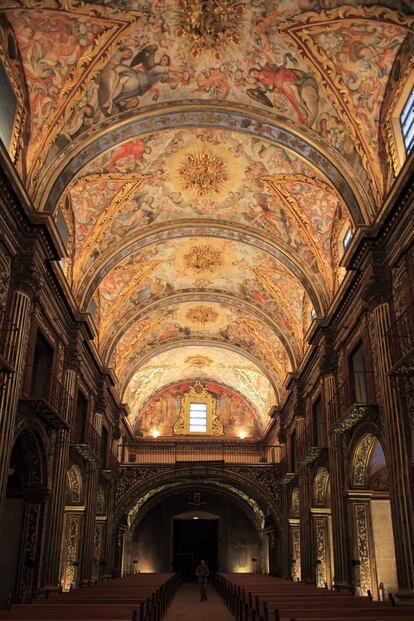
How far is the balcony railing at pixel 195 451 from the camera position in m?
34.7

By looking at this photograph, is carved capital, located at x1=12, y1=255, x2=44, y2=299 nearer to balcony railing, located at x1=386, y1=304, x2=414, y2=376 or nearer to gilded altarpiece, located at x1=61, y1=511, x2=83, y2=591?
balcony railing, located at x1=386, y1=304, x2=414, y2=376

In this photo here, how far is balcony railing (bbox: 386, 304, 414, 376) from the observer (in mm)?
11312

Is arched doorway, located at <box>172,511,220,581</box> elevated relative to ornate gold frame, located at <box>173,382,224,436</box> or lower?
lower

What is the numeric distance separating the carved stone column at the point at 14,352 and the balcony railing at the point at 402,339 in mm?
7303

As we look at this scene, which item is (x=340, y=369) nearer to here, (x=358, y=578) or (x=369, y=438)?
(x=369, y=438)

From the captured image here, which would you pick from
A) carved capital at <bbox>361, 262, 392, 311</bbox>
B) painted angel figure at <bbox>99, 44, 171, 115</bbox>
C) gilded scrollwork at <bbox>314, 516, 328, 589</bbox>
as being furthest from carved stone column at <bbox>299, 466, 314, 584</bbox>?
painted angel figure at <bbox>99, 44, 171, 115</bbox>

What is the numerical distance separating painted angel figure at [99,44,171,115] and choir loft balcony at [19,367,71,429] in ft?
22.8

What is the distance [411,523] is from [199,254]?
13.8 m

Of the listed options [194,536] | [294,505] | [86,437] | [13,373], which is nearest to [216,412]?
[194,536]

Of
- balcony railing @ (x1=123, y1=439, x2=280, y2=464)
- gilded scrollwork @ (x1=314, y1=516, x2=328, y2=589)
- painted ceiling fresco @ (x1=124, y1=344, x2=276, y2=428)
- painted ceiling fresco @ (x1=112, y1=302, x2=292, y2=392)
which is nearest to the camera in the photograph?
gilded scrollwork @ (x1=314, y1=516, x2=328, y2=589)

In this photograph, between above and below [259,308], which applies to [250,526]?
below

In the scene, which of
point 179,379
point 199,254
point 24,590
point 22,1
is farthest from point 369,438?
point 179,379

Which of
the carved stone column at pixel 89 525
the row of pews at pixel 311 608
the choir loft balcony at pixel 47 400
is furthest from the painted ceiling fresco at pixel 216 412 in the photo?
the row of pews at pixel 311 608

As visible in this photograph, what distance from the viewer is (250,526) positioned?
35812mm
